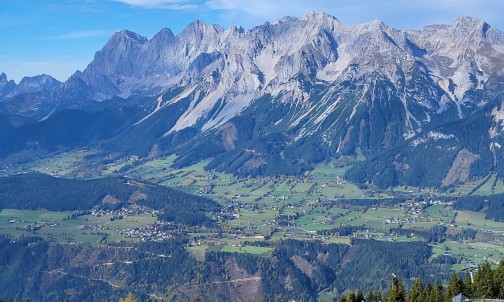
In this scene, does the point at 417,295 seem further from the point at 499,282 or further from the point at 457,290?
the point at 499,282

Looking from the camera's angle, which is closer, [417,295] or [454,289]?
[417,295]

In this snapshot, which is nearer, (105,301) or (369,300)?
(369,300)

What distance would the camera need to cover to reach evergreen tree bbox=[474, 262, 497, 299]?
78.5 m

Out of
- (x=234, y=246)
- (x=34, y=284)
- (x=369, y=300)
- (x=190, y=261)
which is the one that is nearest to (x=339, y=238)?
(x=234, y=246)

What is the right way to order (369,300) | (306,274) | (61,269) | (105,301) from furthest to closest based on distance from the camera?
(61,269), (306,274), (105,301), (369,300)

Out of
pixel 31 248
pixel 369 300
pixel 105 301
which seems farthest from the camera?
pixel 31 248

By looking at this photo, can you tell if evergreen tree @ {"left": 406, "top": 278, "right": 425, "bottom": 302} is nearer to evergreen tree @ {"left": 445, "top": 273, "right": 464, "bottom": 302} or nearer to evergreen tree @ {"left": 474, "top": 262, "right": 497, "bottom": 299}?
evergreen tree @ {"left": 445, "top": 273, "right": 464, "bottom": 302}

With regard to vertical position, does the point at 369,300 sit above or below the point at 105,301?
above

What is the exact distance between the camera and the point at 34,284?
16862 cm

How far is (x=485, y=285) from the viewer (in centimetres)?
7944

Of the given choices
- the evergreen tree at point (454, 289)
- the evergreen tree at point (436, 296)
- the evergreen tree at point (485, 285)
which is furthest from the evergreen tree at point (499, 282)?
the evergreen tree at point (436, 296)

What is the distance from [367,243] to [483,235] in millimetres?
33086

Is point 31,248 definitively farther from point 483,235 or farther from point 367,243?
point 483,235

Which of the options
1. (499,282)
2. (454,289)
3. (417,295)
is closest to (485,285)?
(499,282)
